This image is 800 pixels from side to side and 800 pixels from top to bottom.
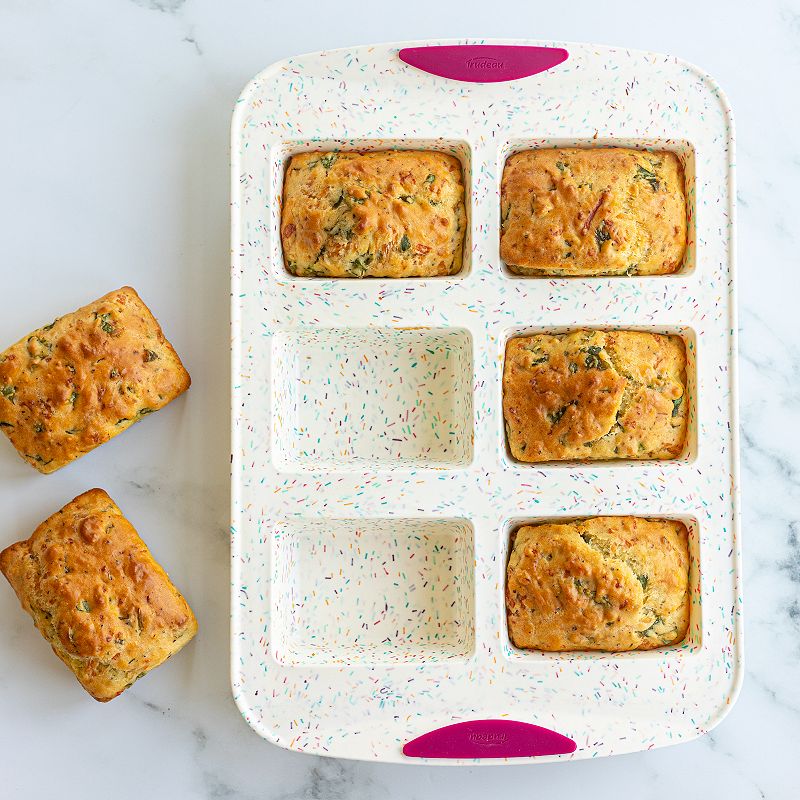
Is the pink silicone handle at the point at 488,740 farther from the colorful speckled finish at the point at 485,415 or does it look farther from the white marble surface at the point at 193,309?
the white marble surface at the point at 193,309

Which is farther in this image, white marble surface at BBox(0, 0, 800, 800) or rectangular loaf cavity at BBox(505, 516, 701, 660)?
white marble surface at BBox(0, 0, 800, 800)

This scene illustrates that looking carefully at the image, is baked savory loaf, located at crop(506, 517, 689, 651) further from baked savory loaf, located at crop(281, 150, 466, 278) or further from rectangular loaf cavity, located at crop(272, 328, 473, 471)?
baked savory loaf, located at crop(281, 150, 466, 278)

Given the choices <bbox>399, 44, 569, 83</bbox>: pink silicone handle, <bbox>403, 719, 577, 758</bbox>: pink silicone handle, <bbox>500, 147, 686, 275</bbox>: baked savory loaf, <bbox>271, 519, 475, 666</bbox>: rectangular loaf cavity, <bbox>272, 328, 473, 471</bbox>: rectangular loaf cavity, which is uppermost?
<bbox>399, 44, 569, 83</bbox>: pink silicone handle

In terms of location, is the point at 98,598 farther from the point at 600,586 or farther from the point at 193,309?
the point at 600,586

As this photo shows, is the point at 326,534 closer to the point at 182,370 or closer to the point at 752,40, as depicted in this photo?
the point at 182,370

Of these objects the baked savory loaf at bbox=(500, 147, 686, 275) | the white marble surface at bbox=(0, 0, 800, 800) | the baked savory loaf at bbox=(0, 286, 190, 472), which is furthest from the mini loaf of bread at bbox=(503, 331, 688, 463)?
the baked savory loaf at bbox=(0, 286, 190, 472)

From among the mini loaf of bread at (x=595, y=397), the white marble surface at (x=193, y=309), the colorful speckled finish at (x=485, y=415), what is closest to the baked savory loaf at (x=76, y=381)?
the white marble surface at (x=193, y=309)
